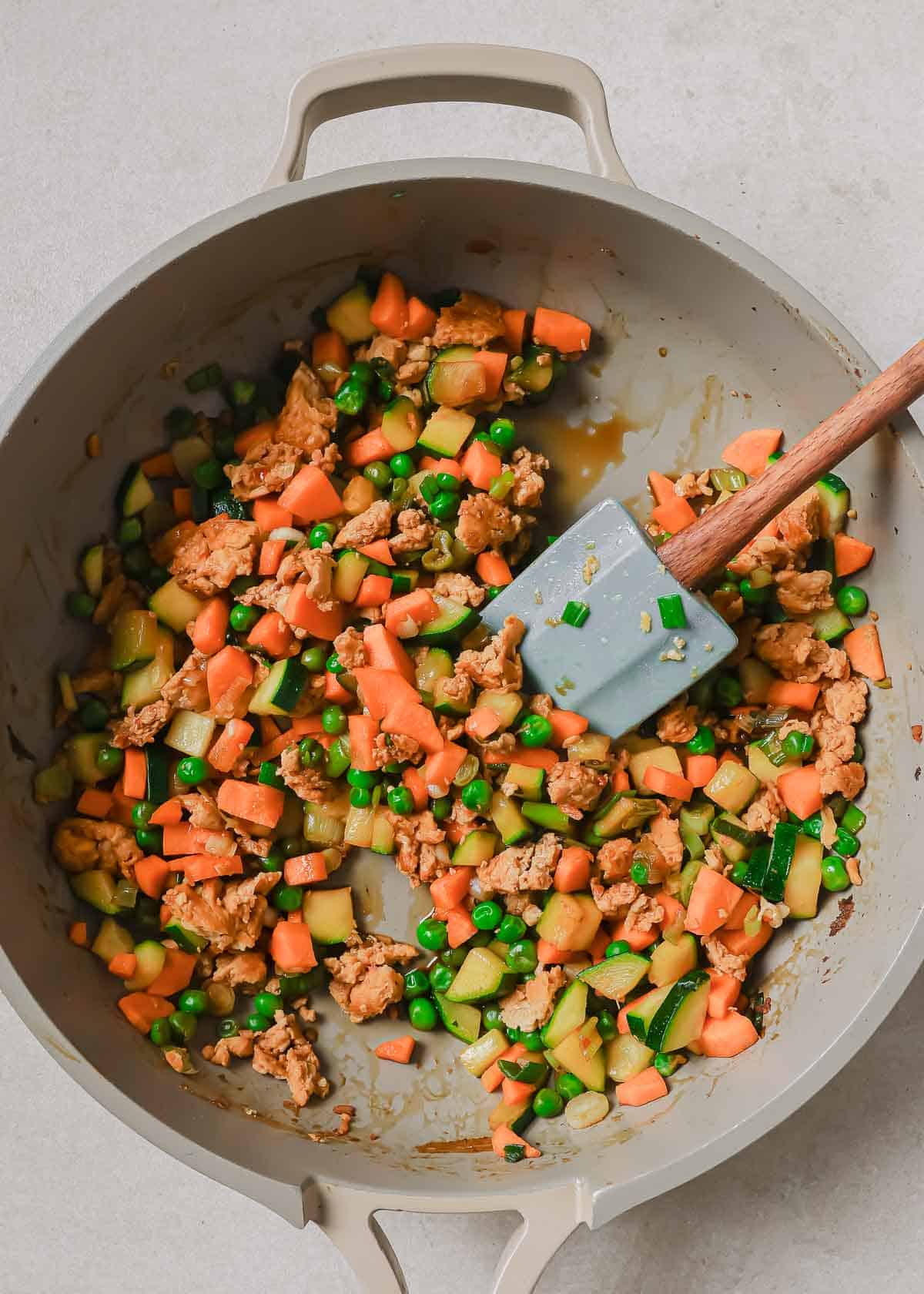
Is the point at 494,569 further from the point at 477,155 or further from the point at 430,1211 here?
the point at 430,1211

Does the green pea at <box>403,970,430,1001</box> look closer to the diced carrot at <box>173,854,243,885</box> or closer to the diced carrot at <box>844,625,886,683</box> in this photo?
the diced carrot at <box>173,854,243,885</box>

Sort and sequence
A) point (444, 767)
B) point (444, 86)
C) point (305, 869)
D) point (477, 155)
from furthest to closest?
point (477, 155), point (305, 869), point (444, 767), point (444, 86)

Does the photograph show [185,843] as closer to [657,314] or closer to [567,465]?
[567,465]

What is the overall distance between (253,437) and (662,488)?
4.03ft

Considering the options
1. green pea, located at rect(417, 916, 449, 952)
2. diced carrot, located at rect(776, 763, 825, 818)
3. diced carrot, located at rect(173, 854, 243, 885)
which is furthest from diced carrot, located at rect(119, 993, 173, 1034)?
diced carrot, located at rect(776, 763, 825, 818)

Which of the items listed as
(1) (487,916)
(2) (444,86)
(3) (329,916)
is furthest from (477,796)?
(2) (444,86)

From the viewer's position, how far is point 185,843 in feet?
10.5

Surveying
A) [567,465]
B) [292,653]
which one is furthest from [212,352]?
[567,465]

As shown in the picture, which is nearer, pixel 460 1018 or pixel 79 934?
pixel 79 934

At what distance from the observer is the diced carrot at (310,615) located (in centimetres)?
306

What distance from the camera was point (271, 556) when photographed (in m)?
3.17

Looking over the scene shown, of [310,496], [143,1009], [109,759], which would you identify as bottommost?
[143,1009]

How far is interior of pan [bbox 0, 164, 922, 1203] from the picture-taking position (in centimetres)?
283

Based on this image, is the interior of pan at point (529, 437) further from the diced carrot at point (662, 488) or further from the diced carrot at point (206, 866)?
the diced carrot at point (206, 866)
